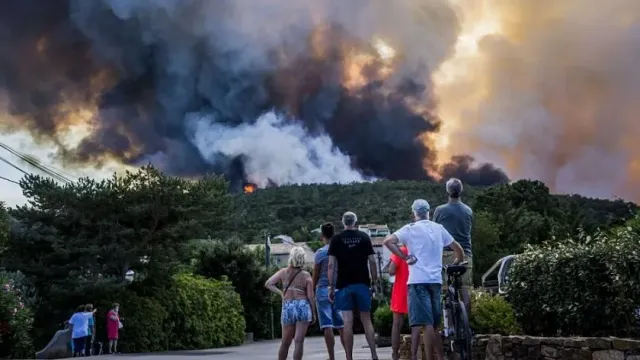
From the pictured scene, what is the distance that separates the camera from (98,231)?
24.5m

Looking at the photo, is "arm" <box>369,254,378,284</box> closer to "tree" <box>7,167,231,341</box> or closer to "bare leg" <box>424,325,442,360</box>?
"bare leg" <box>424,325,442,360</box>

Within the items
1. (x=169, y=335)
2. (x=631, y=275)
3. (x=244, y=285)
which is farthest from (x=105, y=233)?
(x=631, y=275)

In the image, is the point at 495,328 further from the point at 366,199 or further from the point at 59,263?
the point at 366,199

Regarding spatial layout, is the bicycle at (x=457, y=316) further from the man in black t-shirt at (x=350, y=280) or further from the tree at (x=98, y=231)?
the tree at (x=98, y=231)

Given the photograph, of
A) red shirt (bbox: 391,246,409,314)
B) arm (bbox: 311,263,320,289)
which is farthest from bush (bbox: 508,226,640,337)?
arm (bbox: 311,263,320,289)

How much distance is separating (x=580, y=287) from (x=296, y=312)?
330 centimetres

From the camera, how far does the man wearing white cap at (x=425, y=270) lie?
7.52 metres

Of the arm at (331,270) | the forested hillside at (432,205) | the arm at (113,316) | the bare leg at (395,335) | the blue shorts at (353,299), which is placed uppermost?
the forested hillside at (432,205)

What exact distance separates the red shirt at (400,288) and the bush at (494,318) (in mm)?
1395

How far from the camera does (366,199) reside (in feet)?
246

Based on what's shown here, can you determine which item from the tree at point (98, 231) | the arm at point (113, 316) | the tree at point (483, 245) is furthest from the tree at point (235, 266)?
the tree at point (483, 245)

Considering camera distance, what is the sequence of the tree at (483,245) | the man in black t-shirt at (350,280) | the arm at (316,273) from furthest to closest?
the tree at (483,245), the arm at (316,273), the man in black t-shirt at (350,280)

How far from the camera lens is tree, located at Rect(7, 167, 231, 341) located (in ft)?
77.1

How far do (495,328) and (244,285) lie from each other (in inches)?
1084
